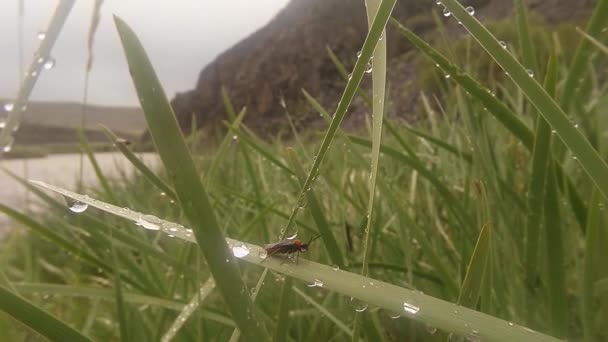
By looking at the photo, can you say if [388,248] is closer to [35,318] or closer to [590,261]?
[590,261]

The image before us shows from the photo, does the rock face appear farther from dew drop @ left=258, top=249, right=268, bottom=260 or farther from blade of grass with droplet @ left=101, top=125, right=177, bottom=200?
dew drop @ left=258, top=249, right=268, bottom=260

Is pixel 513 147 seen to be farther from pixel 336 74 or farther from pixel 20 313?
pixel 336 74

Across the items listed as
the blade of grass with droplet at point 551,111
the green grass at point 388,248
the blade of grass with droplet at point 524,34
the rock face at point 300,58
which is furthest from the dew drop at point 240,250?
the rock face at point 300,58

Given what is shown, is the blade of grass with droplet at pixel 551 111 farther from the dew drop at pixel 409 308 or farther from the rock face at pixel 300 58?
the rock face at pixel 300 58

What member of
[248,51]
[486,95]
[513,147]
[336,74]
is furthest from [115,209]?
[248,51]

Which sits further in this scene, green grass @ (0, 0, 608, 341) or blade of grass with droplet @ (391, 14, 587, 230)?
blade of grass with droplet @ (391, 14, 587, 230)

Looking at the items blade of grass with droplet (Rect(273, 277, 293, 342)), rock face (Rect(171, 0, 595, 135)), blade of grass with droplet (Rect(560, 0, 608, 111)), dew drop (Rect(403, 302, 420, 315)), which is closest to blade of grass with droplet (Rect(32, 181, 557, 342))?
dew drop (Rect(403, 302, 420, 315))
